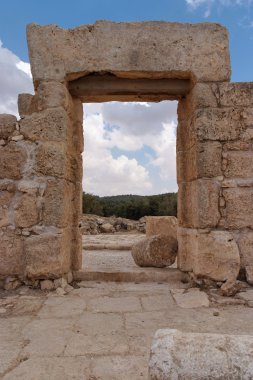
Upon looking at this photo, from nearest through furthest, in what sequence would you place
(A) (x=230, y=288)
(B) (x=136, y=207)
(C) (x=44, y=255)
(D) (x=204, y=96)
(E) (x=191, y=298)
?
(E) (x=191, y=298) → (A) (x=230, y=288) → (C) (x=44, y=255) → (D) (x=204, y=96) → (B) (x=136, y=207)

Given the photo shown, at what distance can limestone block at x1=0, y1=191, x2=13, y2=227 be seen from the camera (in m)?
3.74

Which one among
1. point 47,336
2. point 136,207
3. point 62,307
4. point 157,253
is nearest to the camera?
point 47,336

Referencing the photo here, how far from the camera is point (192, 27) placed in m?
3.94

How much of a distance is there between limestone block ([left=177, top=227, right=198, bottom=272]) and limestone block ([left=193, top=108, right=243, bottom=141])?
3.74ft

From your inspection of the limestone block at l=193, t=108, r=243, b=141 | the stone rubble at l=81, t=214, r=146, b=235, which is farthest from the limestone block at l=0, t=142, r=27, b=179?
the stone rubble at l=81, t=214, r=146, b=235

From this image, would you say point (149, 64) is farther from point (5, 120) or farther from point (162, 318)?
point (162, 318)

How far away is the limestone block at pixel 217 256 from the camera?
3645mm

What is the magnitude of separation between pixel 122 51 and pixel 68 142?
126 cm

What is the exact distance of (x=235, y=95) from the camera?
12.7 ft

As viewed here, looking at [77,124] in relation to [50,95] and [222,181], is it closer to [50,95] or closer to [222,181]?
[50,95]

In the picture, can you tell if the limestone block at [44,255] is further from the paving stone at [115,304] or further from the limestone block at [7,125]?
the limestone block at [7,125]

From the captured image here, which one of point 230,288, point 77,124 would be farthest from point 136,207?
point 230,288

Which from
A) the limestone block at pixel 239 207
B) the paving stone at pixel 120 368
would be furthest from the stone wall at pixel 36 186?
the limestone block at pixel 239 207

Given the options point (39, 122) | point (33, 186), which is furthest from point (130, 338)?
point (39, 122)
